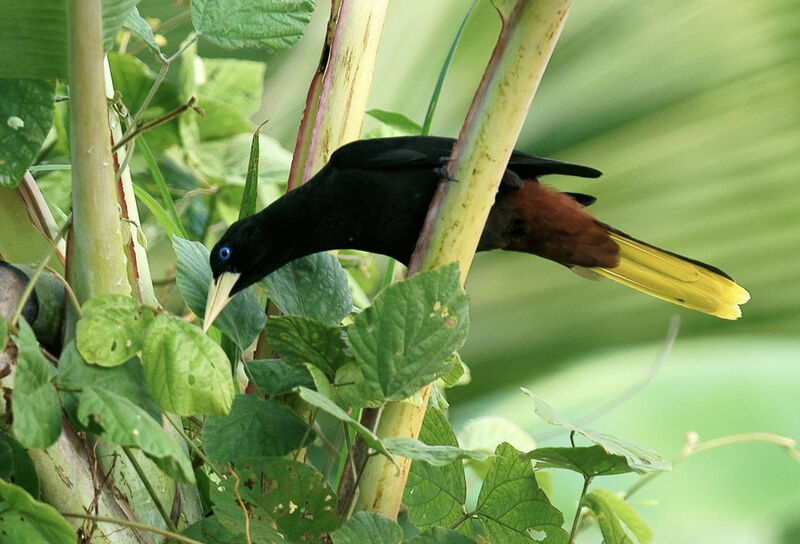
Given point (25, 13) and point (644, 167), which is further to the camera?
point (644, 167)

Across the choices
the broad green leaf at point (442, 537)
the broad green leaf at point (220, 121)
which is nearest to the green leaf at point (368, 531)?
the broad green leaf at point (442, 537)

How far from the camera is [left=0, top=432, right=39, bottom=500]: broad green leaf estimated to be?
1.48 ft

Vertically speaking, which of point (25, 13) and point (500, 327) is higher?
point (25, 13)

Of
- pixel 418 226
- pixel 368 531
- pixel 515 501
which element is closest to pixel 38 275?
pixel 368 531

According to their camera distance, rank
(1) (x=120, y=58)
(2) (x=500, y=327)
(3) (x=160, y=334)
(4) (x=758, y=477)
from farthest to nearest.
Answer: (2) (x=500, y=327), (4) (x=758, y=477), (1) (x=120, y=58), (3) (x=160, y=334)

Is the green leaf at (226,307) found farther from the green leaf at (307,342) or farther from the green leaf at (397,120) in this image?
the green leaf at (397,120)

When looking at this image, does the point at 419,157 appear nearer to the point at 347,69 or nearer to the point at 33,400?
the point at 347,69

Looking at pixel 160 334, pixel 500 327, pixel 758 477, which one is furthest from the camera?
pixel 500 327

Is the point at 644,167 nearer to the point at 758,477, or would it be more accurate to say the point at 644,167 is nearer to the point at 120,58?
the point at 758,477

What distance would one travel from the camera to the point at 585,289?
1.54m

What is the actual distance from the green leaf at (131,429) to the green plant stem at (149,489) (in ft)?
0.34

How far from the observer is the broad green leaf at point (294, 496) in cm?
53

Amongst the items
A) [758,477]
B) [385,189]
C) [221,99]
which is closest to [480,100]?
[385,189]

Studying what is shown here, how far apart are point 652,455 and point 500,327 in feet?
2.96
